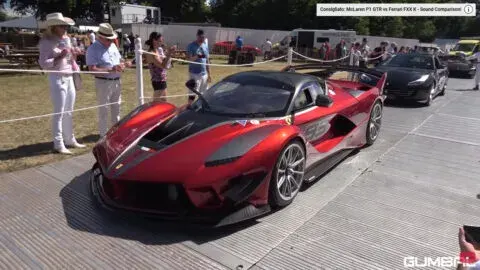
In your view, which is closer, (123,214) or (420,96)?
(123,214)

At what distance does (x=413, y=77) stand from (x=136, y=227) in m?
8.41

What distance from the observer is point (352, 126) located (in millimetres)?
5172

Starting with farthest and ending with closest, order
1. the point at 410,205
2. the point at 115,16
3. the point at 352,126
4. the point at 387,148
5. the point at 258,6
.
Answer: the point at 258,6 < the point at 115,16 < the point at 387,148 < the point at 352,126 < the point at 410,205

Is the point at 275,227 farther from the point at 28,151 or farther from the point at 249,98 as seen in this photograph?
the point at 28,151

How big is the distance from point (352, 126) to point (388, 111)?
427 centimetres

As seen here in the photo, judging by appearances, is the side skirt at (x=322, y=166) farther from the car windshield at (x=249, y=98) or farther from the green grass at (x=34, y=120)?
the green grass at (x=34, y=120)

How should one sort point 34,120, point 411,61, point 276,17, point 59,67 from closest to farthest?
point 59,67 < point 34,120 < point 411,61 < point 276,17

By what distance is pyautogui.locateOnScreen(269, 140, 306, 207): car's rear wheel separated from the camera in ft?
11.5

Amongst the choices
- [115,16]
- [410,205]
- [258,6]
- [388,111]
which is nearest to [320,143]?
[410,205]

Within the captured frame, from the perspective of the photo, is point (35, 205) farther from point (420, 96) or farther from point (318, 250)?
point (420, 96)

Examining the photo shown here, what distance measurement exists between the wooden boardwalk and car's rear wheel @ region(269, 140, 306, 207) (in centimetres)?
14

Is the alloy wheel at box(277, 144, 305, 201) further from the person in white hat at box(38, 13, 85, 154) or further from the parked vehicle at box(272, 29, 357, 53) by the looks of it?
the parked vehicle at box(272, 29, 357, 53)

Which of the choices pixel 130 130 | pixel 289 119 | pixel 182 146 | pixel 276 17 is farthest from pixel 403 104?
pixel 276 17

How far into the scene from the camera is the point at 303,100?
438 centimetres
